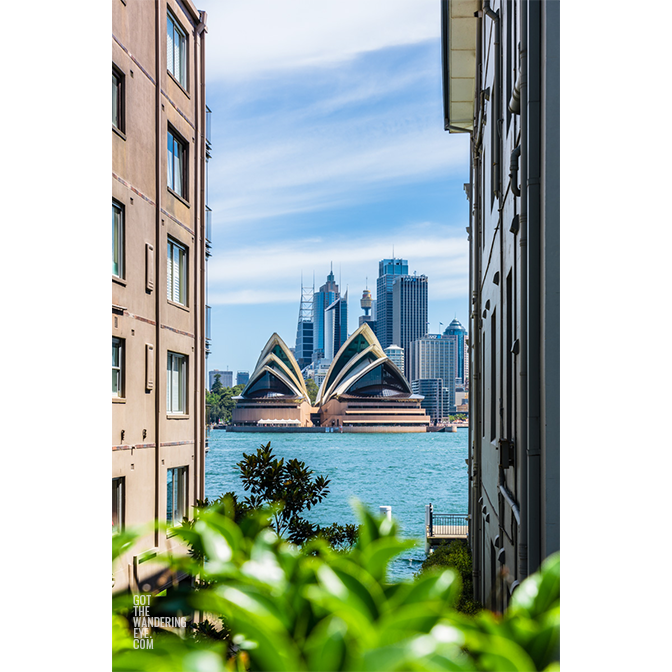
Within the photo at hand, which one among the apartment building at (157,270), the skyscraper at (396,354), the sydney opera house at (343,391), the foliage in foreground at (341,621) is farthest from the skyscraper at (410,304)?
the foliage in foreground at (341,621)

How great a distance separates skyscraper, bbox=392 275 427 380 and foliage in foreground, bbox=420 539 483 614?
37.5 metres

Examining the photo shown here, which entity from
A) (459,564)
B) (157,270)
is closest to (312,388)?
(459,564)

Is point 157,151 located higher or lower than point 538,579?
higher

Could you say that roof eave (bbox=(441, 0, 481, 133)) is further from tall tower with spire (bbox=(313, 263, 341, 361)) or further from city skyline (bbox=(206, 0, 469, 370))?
tall tower with spire (bbox=(313, 263, 341, 361))

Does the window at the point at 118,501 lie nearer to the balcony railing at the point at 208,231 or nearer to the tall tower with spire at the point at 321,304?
the balcony railing at the point at 208,231

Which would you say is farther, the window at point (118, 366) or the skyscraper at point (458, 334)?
the skyscraper at point (458, 334)

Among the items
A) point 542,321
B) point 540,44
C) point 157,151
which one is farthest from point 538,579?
point 157,151

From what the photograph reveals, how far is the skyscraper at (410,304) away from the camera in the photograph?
4944 cm

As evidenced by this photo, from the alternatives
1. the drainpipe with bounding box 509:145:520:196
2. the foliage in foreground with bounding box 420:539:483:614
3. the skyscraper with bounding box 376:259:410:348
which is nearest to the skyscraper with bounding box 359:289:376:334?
the skyscraper with bounding box 376:259:410:348

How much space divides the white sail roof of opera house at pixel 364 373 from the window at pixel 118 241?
153ft
